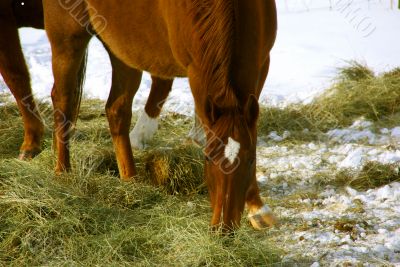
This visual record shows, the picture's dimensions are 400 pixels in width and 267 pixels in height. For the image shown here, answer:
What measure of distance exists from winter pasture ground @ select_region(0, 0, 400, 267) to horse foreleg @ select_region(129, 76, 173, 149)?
0.09m

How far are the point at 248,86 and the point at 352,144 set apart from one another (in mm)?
2143

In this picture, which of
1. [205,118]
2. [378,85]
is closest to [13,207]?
[205,118]

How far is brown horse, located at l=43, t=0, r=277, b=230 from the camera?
2947 mm

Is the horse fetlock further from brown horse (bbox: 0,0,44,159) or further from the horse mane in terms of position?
the horse mane

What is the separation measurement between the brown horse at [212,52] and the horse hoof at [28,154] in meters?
0.92

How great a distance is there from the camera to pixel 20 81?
4.95 m

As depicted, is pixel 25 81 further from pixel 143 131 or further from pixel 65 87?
pixel 143 131

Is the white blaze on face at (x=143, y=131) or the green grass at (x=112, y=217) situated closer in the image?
the green grass at (x=112, y=217)

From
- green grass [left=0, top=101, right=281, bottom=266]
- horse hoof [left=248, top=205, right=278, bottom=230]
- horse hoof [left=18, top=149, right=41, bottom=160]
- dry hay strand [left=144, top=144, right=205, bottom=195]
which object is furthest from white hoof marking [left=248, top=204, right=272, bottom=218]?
horse hoof [left=18, top=149, right=41, bottom=160]

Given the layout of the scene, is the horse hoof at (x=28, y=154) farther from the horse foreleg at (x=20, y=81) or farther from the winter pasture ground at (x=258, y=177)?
the winter pasture ground at (x=258, y=177)

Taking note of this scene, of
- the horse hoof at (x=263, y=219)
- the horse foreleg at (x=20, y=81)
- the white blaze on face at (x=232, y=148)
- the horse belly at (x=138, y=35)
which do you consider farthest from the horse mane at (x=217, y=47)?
the horse foreleg at (x=20, y=81)

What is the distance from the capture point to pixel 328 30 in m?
8.11

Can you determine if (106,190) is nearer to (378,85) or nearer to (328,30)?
(378,85)

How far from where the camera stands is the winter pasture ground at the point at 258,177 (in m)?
3.16
